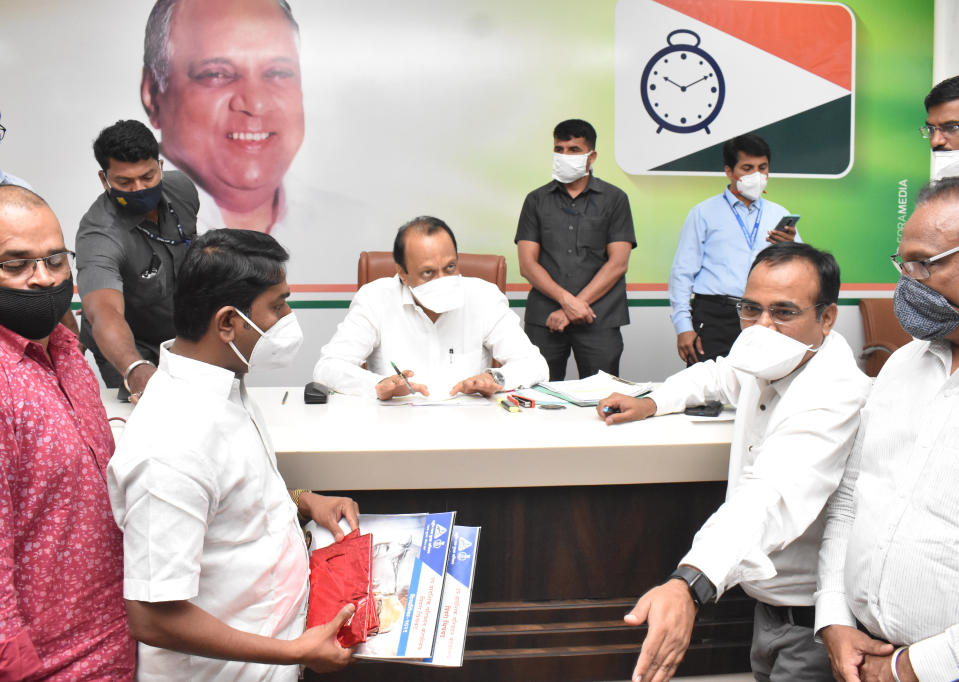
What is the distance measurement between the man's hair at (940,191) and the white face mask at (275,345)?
1074 mm

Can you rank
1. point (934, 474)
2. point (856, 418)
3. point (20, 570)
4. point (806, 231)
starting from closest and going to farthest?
point (20, 570) → point (934, 474) → point (856, 418) → point (806, 231)

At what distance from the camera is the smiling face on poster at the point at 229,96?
400 centimetres

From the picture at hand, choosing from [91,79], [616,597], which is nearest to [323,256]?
[91,79]

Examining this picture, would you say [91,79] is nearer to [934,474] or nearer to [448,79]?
[448,79]

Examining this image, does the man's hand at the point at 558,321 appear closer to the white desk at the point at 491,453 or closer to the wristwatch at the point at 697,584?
the white desk at the point at 491,453

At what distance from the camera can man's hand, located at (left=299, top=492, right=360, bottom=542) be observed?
146 cm

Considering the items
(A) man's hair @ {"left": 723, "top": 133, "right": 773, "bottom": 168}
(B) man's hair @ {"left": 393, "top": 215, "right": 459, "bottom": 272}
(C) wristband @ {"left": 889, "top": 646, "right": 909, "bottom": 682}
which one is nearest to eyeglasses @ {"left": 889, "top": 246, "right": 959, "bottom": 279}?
(C) wristband @ {"left": 889, "top": 646, "right": 909, "bottom": 682}

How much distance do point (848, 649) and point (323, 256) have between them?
11.6ft

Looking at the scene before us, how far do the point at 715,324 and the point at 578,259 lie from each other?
786mm

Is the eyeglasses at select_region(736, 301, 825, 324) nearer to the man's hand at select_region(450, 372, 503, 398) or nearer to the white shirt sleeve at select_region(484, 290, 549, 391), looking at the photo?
the man's hand at select_region(450, 372, 503, 398)

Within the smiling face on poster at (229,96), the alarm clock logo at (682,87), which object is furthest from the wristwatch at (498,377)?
the alarm clock logo at (682,87)

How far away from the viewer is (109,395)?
224cm

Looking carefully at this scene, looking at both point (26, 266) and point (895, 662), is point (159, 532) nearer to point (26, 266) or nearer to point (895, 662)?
point (26, 266)

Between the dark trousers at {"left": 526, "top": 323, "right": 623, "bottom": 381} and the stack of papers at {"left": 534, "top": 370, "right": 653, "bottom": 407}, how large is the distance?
3.89ft
